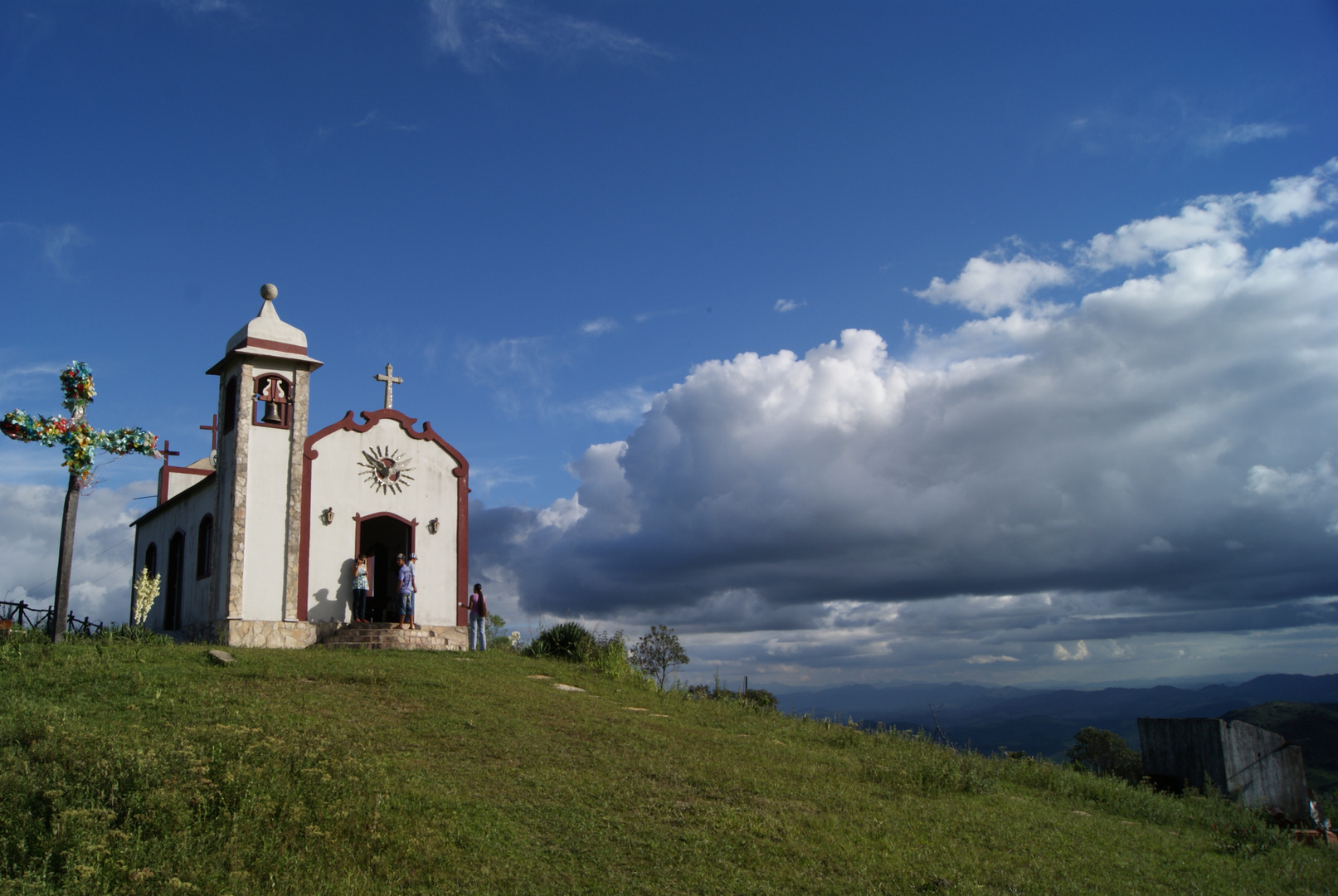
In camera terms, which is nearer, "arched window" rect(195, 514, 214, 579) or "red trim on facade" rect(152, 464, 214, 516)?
"arched window" rect(195, 514, 214, 579)

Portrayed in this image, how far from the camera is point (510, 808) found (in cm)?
917

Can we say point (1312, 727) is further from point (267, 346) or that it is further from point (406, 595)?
point (267, 346)

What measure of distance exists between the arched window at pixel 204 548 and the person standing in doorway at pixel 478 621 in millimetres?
6278

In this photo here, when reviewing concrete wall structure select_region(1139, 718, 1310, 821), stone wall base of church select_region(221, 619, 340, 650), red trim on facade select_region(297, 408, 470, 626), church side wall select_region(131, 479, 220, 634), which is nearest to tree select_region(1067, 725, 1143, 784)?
concrete wall structure select_region(1139, 718, 1310, 821)

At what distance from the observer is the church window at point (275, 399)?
21.9m

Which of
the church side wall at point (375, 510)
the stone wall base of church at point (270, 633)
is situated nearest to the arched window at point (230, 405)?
the church side wall at point (375, 510)

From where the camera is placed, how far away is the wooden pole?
57.4ft

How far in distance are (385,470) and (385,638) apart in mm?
4449

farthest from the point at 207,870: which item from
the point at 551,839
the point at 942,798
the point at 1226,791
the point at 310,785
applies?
the point at 1226,791

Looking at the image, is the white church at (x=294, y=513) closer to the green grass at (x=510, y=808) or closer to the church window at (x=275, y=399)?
the church window at (x=275, y=399)

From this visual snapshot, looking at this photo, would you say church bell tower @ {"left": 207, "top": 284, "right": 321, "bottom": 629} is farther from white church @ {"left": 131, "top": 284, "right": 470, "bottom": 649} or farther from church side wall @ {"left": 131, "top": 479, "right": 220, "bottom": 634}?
church side wall @ {"left": 131, "top": 479, "right": 220, "bottom": 634}

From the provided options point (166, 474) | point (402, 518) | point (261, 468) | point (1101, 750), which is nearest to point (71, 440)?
point (261, 468)

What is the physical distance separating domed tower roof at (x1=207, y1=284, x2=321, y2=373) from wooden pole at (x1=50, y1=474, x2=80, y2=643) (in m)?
5.44

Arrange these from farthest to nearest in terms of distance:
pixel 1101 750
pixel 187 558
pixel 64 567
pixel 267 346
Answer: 1. pixel 1101 750
2. pixel 187 558
3. pixel 267 346
4. pixel 64 567
